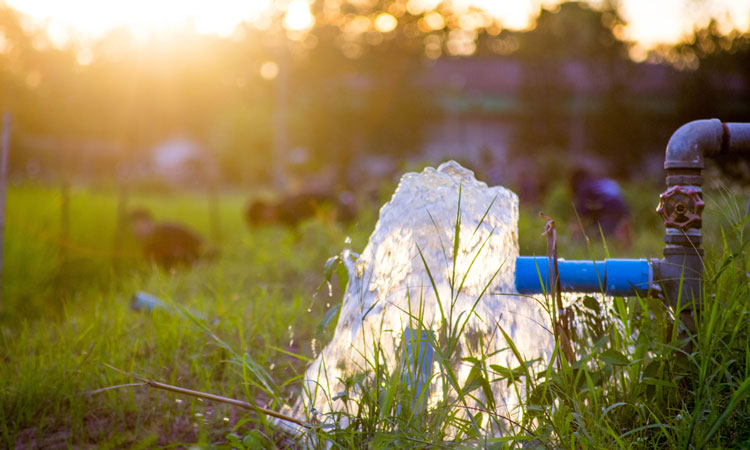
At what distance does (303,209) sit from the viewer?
1020 cm

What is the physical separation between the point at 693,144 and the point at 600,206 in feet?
17.0

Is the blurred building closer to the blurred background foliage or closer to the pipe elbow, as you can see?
the blurred background foliage

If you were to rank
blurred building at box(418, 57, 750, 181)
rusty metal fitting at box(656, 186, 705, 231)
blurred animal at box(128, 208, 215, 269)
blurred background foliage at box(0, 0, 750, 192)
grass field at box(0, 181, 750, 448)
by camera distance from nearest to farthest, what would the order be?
1. grass field at box(0, 181, 750, 448)
2. rusty metal fitting at box(656, 186, 705, 231)
3. blurred animal at box(128, 208, 215, 269)
4. blurred background foliage at box(0, 0, 750, 192)
5. blurred building at box(418, 57, 750, 181)

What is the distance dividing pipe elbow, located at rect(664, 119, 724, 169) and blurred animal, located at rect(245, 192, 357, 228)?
559 centimetres

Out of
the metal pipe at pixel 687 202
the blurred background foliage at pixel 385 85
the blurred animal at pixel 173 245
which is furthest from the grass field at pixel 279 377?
the blurred background foliage at pixel 385 85

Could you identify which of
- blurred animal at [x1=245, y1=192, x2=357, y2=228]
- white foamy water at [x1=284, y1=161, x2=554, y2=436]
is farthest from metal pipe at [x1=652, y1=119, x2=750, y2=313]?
blurred animal at [x1=245, y1=192, x2=357, y2=228]

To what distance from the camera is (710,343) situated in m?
2.14

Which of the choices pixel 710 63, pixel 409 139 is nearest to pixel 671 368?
pixel 710 63

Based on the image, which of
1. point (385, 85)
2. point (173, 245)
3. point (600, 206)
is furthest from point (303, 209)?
point (385, 85)

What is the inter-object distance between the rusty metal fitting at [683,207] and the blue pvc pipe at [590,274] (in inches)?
6.9

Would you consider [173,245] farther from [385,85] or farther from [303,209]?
[385,85]

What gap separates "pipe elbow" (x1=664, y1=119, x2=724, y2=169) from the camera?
239 cm

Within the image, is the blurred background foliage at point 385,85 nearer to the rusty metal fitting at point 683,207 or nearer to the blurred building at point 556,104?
the blurred building at point 556,104

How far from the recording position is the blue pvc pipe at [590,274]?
93.3 inches
